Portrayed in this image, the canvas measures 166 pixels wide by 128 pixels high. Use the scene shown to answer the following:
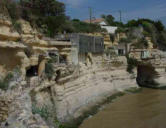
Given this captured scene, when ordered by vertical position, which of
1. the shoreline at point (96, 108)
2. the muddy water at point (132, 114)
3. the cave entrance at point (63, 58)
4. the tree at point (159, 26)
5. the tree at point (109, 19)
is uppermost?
the tree at point (109, 19)

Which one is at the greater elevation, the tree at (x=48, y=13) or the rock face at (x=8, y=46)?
the tree at (x=48, y=13)

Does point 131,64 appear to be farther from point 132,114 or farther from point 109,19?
point 109,19

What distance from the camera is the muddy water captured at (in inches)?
462

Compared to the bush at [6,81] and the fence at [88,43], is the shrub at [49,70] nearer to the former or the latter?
the bush at [6,81]

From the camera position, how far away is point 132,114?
45.0ft

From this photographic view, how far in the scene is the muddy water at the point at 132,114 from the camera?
462 inches

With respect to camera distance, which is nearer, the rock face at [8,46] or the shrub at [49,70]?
the rock face at [8,46]

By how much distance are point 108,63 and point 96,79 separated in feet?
10.8

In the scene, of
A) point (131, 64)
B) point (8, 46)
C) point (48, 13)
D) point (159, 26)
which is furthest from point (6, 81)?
point (159, 26)

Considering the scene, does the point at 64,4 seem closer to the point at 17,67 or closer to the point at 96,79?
the point at 96,79

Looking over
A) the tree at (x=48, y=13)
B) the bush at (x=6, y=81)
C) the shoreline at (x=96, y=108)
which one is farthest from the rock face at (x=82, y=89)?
the tree at (x=48, y=13)

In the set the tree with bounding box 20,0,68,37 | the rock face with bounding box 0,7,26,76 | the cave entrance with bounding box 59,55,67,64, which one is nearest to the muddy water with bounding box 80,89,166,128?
the cave entrance with bounding box 59,55,67,64

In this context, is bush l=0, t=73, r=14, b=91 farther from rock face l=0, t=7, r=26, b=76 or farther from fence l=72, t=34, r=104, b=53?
fence l=72, t=34, r=104, b=53

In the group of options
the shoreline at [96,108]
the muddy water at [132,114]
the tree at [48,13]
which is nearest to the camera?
the shoreline at [96,108]
